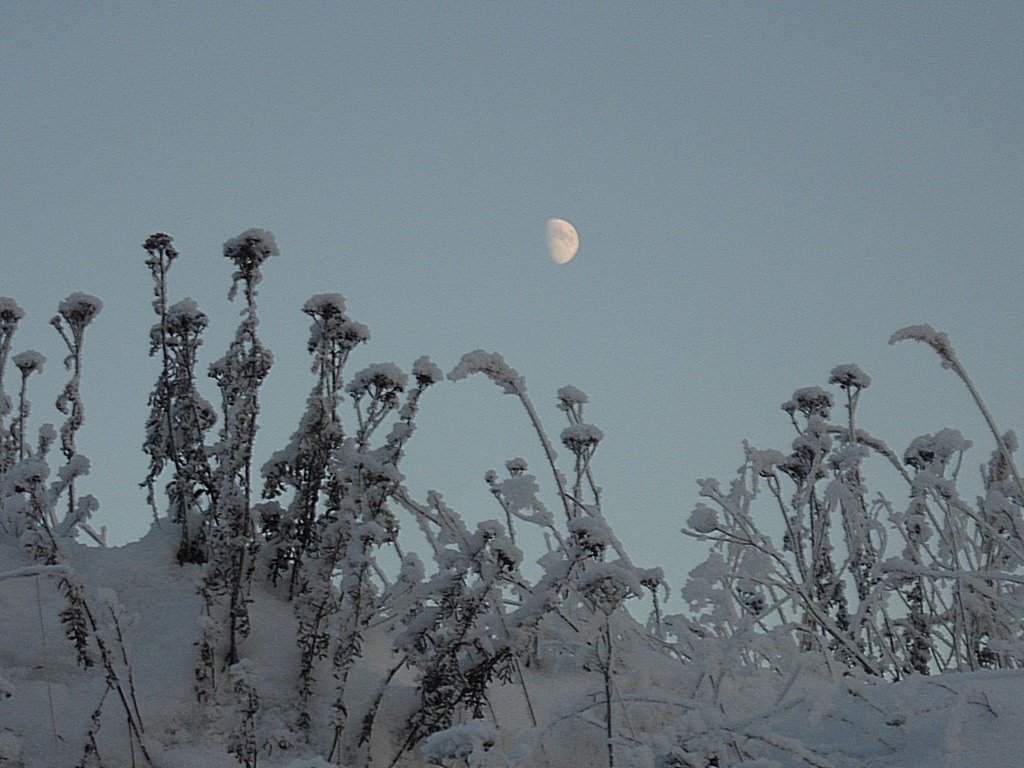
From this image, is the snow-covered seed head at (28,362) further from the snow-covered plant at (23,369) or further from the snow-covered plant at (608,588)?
the snow-covered plant at (608,588)

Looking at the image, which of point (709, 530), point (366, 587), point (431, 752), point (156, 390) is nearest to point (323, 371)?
point (156, 390)

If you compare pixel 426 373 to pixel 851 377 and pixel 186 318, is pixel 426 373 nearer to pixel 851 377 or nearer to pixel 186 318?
pixel 186 318

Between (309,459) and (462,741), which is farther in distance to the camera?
(309,459)

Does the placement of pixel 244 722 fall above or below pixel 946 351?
below

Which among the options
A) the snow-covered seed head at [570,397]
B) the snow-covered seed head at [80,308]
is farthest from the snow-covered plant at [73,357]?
the snow-covered seed head at [570,397]

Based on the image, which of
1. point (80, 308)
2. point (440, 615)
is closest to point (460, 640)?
point (440, 615)

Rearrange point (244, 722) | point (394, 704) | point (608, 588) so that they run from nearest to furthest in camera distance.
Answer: point (608, 588) → point (244, 722) → point (394, 704)

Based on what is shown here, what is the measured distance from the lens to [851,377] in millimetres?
5305

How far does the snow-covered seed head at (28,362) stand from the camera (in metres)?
6.85

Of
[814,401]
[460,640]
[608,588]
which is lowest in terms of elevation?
[460,640]

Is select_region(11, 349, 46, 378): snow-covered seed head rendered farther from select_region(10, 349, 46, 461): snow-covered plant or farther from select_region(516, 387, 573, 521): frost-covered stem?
select_region(516, 387, 573, 521): frost-covered stem

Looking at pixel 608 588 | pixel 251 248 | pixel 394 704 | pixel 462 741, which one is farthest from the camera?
pixel 251 248

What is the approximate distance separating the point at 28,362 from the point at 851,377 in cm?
529

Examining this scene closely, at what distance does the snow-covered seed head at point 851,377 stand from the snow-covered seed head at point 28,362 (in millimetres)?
5159
